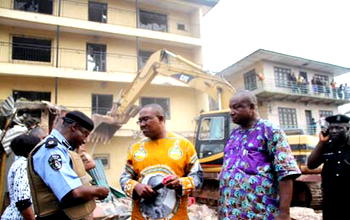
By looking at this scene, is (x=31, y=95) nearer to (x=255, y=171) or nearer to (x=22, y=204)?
(x=22, y=204)

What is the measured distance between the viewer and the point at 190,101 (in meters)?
18.0

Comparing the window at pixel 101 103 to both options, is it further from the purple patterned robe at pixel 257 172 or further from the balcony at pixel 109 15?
the purple patterned robe at pixel 257 172

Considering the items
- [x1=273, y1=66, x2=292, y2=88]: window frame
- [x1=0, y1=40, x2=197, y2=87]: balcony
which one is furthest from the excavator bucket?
Answer: [x1=273, y1=66, x2=292, y2=88]: window frame

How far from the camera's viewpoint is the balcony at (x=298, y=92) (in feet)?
64.4

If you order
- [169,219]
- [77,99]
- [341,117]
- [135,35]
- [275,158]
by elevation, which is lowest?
[169,219]

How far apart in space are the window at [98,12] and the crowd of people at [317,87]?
13.5 m

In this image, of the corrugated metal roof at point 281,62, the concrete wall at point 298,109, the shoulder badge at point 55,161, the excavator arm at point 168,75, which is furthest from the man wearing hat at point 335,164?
the concrete wall at point 298,109

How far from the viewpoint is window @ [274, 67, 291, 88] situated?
2058 cm

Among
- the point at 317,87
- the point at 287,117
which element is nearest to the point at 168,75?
the point at 287,117

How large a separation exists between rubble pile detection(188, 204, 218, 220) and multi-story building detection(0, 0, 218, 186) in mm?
8080

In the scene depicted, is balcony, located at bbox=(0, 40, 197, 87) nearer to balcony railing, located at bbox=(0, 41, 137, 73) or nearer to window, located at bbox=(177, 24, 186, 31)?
balcony railing, located at bbox=(0, 41, 137, 73)

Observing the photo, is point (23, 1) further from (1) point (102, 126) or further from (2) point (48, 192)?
(2) point (48, 192)

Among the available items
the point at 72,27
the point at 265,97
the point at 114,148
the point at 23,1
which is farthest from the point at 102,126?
the point at 265,97

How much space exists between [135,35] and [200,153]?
1066 centimetres
